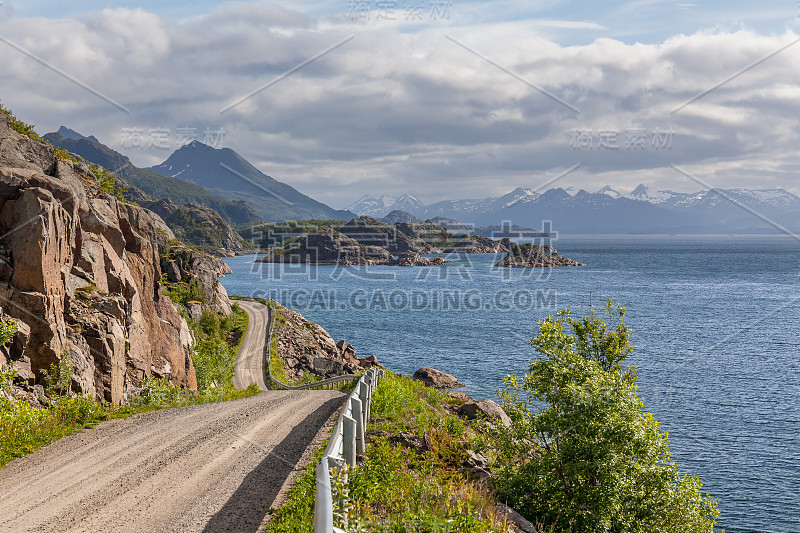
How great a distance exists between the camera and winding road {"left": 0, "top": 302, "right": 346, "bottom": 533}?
9367 millimetres

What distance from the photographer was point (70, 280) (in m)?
23.1

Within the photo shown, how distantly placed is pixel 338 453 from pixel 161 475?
4779 millimetres

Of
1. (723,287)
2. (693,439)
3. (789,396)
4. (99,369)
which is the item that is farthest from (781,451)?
(723,287)

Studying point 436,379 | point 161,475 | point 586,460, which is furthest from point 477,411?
point 436,379

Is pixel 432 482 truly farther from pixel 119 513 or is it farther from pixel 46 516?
pixel 46 516

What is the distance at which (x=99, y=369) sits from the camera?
70.0 feet

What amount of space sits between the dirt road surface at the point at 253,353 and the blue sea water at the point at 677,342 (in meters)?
13.6

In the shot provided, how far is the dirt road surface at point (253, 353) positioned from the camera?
52.1m

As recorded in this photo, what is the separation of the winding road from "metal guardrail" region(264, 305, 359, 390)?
21.6 m

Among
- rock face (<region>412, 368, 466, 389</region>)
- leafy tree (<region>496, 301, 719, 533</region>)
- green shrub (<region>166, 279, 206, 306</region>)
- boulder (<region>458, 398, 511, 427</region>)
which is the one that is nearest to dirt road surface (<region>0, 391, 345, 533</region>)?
leafy tree (<region>496, 301, 719, 533</region>)

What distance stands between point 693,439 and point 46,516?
39.9 m

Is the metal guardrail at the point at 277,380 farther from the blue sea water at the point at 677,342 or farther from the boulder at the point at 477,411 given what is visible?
the boulder at the point at 477,411

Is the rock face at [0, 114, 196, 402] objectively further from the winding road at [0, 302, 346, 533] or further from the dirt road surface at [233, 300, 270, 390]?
the dirt road surface at [233, 300, 270, 390]

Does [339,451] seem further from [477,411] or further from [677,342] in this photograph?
[677,342]
